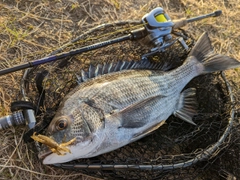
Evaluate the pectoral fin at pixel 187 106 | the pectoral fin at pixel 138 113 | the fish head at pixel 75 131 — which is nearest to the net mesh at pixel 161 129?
the pectoral fin at pixel 187 106

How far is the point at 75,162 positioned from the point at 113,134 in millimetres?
467

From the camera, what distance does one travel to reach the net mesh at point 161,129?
2980 millimetres

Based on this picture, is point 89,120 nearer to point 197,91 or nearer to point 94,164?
point 94,164

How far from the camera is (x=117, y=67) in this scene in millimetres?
3205

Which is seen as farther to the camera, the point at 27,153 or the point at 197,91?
the point at 197,91

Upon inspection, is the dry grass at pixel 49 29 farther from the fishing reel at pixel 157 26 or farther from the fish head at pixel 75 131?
the fishing reel at pixel 157 26

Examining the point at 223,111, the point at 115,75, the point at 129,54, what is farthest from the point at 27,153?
the point at 223,111

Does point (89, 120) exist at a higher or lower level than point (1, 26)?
lower

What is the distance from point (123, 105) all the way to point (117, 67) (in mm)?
487

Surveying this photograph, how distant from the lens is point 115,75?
309 cm

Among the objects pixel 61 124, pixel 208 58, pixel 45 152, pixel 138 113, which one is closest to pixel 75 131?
pixel 61 124

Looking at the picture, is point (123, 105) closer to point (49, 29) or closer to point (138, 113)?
point (138, 113)

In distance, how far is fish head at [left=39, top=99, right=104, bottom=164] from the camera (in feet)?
8.59

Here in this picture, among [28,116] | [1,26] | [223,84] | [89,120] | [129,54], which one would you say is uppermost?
[1,26]
